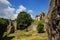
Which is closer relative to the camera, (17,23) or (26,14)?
(17,23)

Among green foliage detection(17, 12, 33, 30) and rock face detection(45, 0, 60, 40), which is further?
green foliage detection(17, 12, 33, 30)

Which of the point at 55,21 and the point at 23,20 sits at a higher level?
the point at 23,20

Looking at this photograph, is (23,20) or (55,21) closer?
(55,21)

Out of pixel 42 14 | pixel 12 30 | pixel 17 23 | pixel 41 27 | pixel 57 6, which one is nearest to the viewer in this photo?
pixel 57 6

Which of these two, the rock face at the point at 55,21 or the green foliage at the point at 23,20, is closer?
the rock face at the point at 55,21

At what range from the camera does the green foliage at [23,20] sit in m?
120

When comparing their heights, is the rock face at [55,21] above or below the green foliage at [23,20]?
below

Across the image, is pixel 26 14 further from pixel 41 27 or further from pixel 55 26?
pixel 55 26

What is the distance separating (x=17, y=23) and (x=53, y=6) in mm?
102822

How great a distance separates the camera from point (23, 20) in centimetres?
12300

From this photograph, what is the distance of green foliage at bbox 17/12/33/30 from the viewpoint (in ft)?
395

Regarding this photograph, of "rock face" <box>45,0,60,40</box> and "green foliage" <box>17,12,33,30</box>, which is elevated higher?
"green foliage" <box>17,12,33,30</box>

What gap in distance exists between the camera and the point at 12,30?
109 m

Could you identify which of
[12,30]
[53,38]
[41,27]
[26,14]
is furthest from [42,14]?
[53,38]
